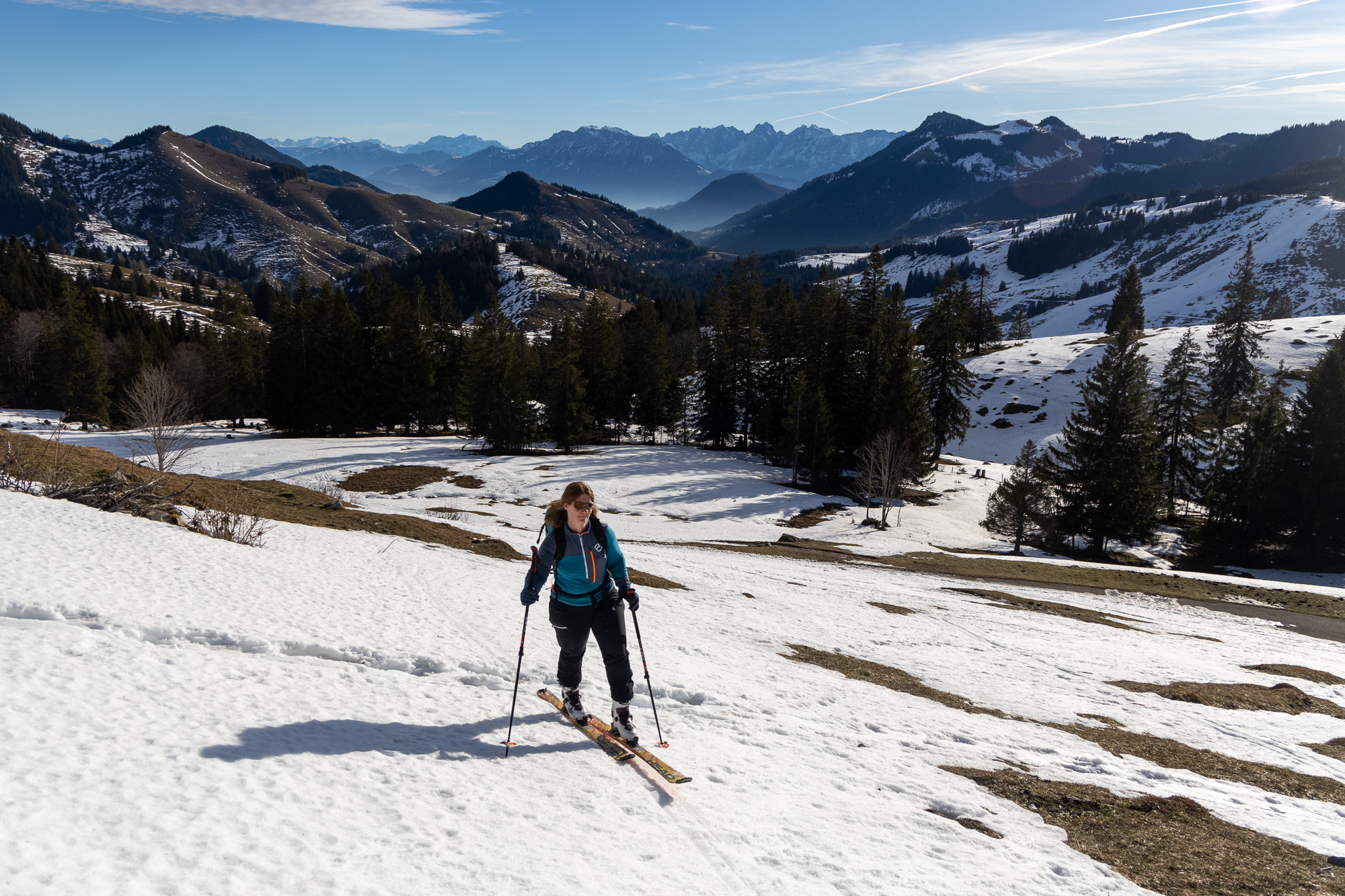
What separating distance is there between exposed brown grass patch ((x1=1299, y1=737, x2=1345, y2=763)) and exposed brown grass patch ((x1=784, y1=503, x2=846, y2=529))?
26.9 meters

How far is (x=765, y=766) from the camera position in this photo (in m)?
7.34

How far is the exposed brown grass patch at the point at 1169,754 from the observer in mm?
8539

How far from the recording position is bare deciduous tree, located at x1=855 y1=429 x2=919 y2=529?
1534 inches

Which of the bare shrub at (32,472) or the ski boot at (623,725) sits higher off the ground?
the bare shrub at (32,472)

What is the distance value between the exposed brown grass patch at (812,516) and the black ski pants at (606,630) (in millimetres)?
31032

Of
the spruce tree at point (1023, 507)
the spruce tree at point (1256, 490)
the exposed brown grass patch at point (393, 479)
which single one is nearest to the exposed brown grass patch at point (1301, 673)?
the spruce tree at point (1023, 507)

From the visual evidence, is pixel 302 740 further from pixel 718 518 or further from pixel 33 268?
pixel 33 268

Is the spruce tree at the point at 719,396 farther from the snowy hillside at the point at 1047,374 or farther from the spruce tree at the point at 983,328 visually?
the spruce tree at the point at 983,328

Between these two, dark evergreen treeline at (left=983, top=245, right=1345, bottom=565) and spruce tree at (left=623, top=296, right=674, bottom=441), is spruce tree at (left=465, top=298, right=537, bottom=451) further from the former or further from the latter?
dark evergreen treeline at (left=983, top=245, right=1345, bottom=565)

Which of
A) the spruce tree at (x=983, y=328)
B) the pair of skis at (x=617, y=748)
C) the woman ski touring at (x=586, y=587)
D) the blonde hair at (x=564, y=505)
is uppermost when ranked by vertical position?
the spruce tree at (x=983, y=328)

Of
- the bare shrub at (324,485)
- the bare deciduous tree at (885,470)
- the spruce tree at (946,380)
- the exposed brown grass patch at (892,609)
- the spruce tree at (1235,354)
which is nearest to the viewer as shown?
the exposed brown grass patch at (892,609)

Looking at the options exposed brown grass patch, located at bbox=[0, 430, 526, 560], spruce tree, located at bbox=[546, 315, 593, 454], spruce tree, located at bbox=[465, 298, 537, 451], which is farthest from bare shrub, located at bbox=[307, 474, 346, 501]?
spruce tree, located at bbox=[546, 315, 593, 454]

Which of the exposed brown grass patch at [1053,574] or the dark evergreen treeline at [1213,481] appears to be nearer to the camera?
the exposed brown grass patch at [1053,574]

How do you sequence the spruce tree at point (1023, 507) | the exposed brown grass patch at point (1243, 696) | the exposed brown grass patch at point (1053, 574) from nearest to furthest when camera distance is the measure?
the exposed brown grass patch at point (1243, 696) < the exposed brown grass patch at point (1053, 574) < the spruce tree at point (1023, 507)
